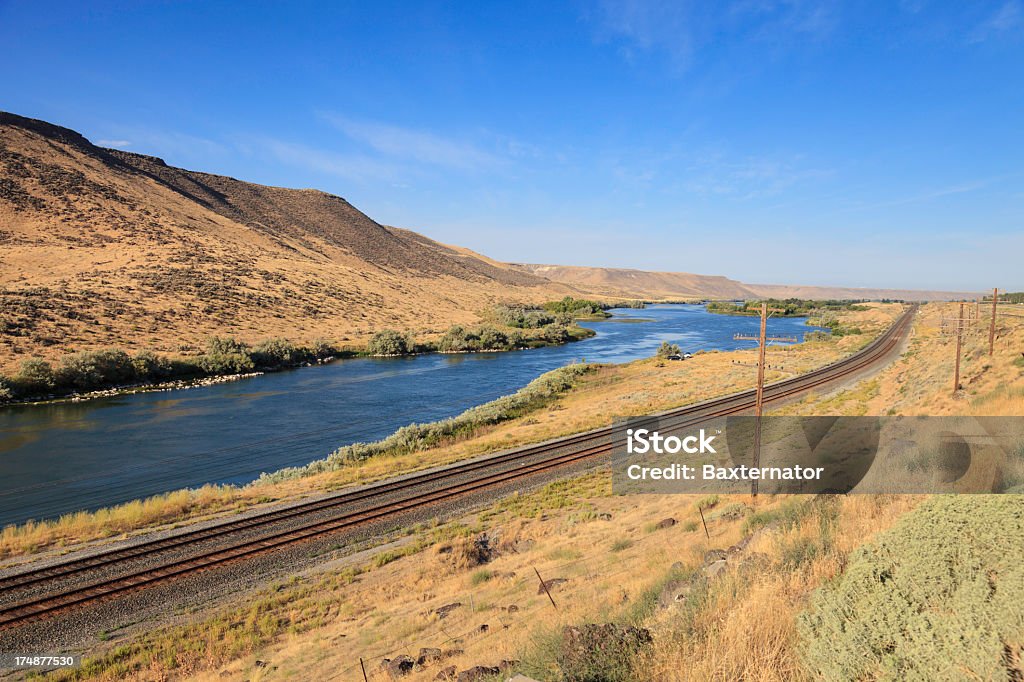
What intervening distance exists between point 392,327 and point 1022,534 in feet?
258

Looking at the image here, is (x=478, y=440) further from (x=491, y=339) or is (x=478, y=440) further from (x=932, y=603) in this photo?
(x=491, y=339)

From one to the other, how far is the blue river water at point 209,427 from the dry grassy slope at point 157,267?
13.6 metres

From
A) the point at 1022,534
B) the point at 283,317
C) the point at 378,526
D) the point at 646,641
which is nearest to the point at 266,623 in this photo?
the point at 378,526

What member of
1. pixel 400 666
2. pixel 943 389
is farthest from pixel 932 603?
pixel 943 389

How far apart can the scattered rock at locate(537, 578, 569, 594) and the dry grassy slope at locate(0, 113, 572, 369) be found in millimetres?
47264

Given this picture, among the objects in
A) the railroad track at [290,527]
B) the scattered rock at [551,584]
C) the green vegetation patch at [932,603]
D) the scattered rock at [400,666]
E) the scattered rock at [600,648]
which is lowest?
the railroad track at [290,527]

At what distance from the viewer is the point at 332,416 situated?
34406 millimetres

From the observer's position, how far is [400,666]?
25.2ft

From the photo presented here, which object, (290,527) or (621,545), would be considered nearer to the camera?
(621,545)

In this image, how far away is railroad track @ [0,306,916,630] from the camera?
11.8 meters

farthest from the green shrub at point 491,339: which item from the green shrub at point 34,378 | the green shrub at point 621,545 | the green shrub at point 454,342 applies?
the green shrub at point 621,545

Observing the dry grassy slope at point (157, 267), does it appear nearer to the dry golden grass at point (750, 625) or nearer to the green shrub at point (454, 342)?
the green shrub at point (454, 342)

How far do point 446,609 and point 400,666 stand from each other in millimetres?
2413

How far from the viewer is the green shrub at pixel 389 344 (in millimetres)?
61906
